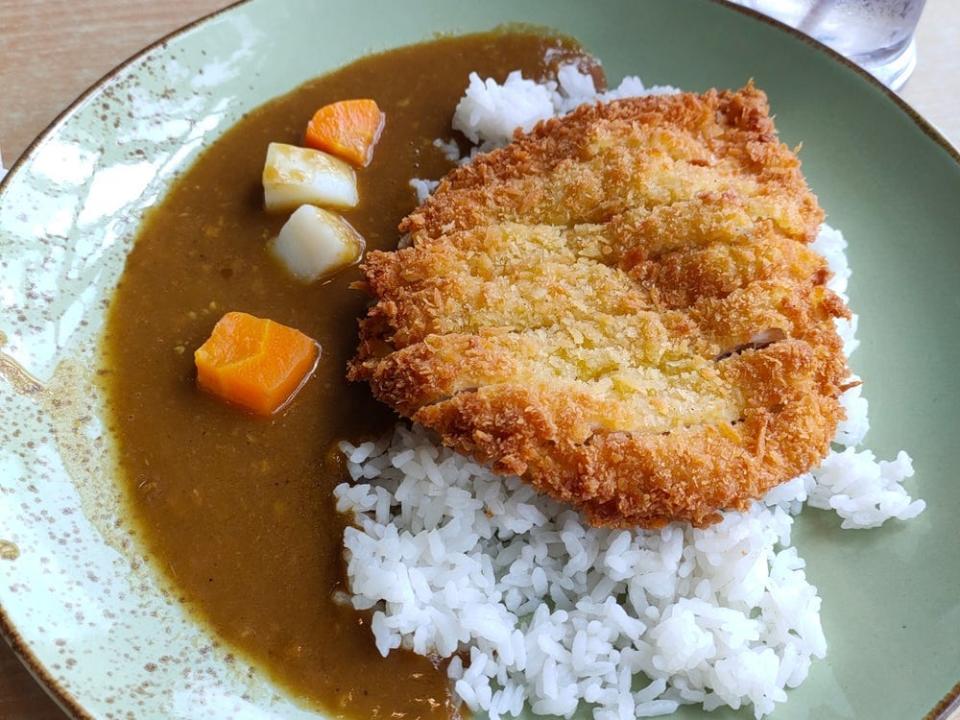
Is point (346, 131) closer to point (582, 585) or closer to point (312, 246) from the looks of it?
point (312, 246)

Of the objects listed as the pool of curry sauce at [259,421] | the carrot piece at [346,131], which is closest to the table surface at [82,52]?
the pool of curry sauce at [259,421]

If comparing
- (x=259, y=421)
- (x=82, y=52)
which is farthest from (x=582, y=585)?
(x=82, y=52)

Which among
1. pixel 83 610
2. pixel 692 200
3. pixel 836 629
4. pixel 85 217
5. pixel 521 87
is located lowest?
pixel 83 610

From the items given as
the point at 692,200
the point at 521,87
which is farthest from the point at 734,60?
the point at 692,200

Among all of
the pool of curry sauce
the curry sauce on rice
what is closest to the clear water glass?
the curry sauce on rice

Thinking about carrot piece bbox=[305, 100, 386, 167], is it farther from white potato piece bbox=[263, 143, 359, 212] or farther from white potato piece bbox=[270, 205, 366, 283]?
white potato piece bbox=[270, 205, 366, 283]

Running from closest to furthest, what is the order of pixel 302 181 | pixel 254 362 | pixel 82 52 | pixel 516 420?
pixel 516 420
pixel 254 362
pixel 302 181
pixel 82 52

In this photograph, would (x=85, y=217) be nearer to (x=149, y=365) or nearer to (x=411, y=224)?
(x=149, y=365)

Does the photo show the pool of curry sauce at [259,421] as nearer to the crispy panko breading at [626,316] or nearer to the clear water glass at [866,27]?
the crispy panko breading at [626,316]
